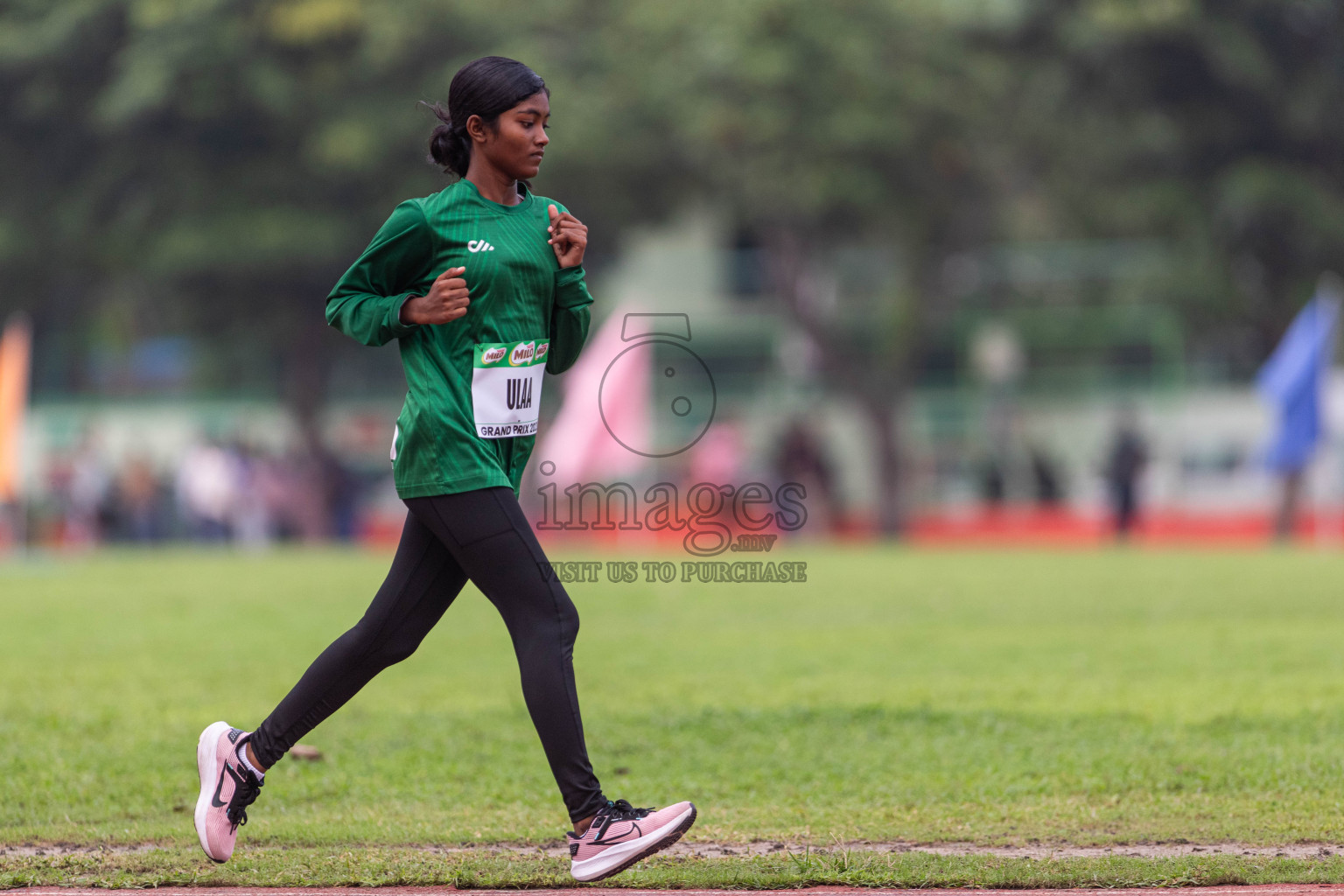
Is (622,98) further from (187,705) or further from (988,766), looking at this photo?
(988,766)

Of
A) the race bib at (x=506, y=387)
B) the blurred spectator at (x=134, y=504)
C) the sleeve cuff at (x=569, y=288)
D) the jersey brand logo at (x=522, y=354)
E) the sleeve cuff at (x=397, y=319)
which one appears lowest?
the blurred spectator at (x=134, y=504)

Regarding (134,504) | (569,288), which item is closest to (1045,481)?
(134,504)

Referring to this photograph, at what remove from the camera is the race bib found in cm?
452

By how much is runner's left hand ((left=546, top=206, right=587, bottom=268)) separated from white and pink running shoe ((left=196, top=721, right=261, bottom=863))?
5.17ft


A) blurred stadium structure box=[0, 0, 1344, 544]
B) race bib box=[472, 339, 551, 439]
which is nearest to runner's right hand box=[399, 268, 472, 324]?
race bib box=[472, 339, 551, 439]

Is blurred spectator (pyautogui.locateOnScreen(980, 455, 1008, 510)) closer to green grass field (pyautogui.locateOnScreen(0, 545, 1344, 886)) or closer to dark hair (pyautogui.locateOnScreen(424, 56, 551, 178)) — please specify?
green grass field (pyautogui.locateOnScreen(0, 545, 1344, 886))

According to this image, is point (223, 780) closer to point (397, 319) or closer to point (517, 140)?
point (397, 319)

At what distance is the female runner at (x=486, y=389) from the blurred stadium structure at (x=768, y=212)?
72.1 feet

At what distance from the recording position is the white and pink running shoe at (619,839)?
4.40 meters

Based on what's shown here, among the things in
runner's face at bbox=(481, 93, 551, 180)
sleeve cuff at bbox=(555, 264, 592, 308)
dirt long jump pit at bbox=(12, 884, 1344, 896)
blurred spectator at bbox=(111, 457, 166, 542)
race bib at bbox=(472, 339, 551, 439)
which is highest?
runner's face at bbox=(481, 93, 551, 180)

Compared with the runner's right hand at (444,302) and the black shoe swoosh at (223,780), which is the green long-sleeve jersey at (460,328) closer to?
the runner's right hand at (444,302)

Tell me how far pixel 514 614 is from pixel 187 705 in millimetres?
4439

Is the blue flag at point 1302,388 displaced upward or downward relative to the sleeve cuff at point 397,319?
upward

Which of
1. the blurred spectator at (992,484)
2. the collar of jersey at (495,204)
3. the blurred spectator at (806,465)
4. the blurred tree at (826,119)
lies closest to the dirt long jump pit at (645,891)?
the collar of jersey at (495,204)
